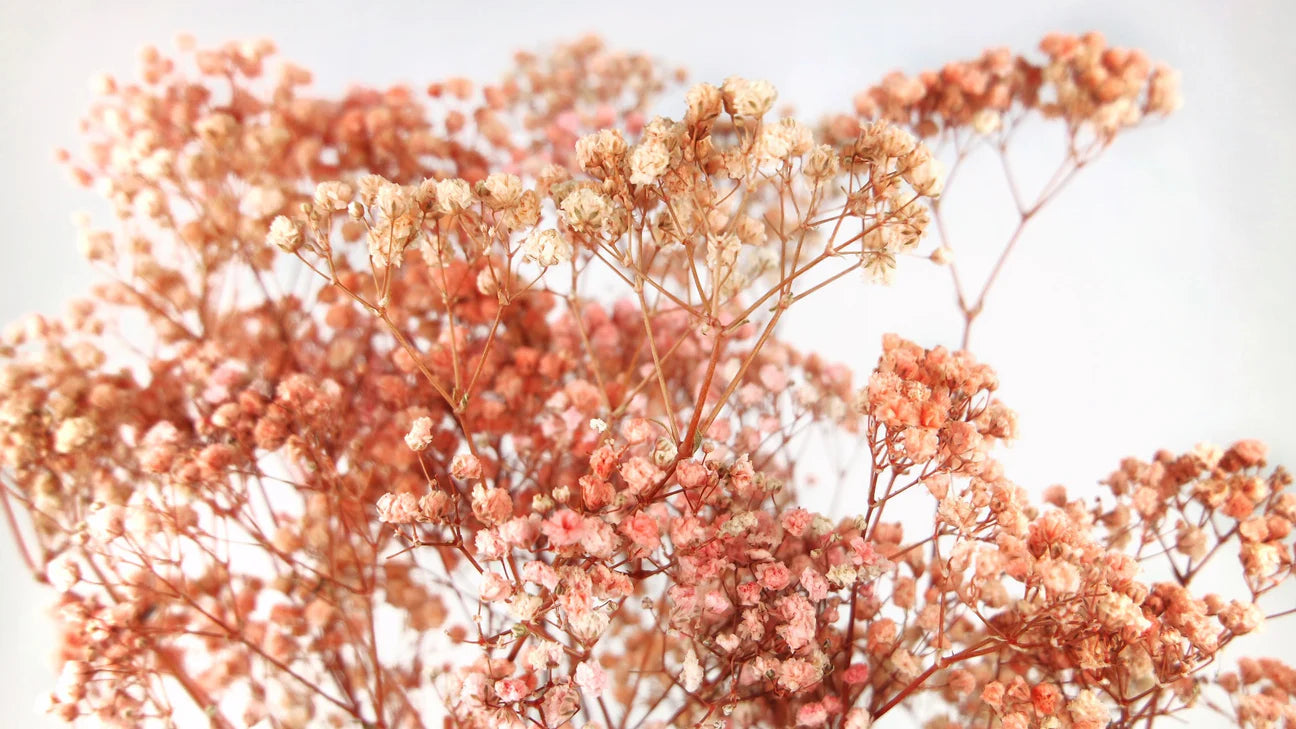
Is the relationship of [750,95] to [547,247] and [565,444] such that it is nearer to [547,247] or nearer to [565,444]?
[547,247]

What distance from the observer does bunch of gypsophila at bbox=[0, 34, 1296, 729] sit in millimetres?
579

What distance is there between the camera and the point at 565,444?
784 mm

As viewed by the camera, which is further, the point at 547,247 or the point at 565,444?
the point at 565,444

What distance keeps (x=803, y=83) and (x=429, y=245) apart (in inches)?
28.9

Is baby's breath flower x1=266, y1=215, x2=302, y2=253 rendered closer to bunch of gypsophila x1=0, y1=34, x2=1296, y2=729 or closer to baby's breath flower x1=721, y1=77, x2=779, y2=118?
bunch of gypsophila x1=0, y1=34, x2=1296, y2=729

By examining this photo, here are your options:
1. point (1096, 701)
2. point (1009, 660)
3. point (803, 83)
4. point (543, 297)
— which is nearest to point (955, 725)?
point (1009, 660)

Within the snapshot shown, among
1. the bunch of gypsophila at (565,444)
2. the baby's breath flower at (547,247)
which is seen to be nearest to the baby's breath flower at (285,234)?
the bunch of gypsophila at (565,444)

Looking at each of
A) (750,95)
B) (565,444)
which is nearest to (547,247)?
(750,95)

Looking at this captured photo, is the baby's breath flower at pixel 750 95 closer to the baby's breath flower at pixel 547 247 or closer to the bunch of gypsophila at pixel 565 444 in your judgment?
the bunch of gypsophila at pixel 565 444

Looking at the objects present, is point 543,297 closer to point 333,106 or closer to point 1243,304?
point 333,106

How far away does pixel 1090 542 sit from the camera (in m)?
0.61

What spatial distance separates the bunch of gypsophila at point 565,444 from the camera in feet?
1.90

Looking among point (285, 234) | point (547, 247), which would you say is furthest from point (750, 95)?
point (285, 234)

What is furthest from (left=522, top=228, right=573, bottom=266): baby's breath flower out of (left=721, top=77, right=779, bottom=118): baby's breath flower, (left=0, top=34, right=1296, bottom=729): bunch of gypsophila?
(left=721, top=77, right=779, bottom=118): baby's breath flower
